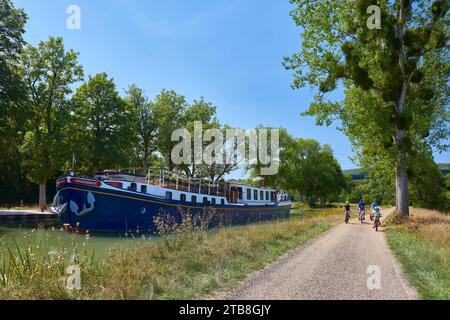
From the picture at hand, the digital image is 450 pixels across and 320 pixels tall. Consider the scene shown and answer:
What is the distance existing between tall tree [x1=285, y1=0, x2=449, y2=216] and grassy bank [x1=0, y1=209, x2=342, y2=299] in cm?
1490

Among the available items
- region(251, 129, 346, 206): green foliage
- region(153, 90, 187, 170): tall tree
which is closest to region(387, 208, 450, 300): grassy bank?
region(153, 90, 187, 170): tall tree

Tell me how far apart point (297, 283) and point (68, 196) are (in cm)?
1831

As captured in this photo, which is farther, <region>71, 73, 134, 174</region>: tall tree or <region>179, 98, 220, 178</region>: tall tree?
<region>179, 98, 220, 178</region>: tall tree

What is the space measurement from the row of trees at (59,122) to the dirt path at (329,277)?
27.8 metres

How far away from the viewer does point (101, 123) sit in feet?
141

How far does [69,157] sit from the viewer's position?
125ft

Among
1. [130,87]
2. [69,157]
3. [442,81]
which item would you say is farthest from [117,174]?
[130,87]

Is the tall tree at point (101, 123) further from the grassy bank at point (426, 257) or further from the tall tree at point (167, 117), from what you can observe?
the grassy bank at point (426, 257)

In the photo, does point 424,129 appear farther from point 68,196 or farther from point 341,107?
point 68,196

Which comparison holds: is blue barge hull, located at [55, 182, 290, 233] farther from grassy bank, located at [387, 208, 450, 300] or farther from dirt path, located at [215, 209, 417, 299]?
dirt path, located at [215, 209, 417, 299]

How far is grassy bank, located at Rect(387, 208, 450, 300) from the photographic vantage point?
7.95 m

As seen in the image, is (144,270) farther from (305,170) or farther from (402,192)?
(305,170)

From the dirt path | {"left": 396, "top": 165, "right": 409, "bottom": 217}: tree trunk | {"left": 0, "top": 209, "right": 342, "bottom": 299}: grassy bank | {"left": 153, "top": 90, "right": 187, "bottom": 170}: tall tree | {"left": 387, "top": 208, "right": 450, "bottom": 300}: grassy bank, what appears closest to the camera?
{"left": 0, "top": 209, "right": 342, "bottom": 299}: grassy bank

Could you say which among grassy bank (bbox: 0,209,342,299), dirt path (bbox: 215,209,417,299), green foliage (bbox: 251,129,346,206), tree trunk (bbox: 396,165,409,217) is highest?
green foliage (bbox: 251,129,346,206)
